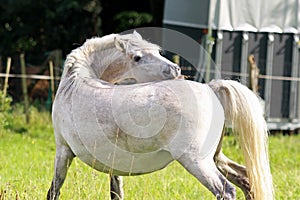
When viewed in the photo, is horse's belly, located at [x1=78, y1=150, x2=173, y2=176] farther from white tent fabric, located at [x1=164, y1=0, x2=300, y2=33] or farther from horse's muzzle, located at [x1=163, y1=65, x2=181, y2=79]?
white tent fabric, located at [x1=164, y1=0, x2=300, y2=33]

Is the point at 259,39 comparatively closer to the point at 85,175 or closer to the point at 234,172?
the point at 85,175

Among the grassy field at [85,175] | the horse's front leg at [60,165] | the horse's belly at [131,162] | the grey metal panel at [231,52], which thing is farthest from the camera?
the grey metal panel at [231,52]

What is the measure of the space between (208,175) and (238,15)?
9.27 m

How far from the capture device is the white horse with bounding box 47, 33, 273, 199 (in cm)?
442

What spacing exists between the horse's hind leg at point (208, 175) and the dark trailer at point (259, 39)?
874 centimetres

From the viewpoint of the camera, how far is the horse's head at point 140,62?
4.86 meters

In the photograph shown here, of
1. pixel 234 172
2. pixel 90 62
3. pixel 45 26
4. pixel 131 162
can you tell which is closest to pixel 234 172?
pixel 234 172

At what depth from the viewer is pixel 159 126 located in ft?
14.5

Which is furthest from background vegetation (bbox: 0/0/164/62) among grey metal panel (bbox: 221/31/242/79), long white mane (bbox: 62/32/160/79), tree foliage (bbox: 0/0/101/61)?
long white mane (bbox: 62/32/160/79)

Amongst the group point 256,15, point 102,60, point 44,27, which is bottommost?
point 44,27

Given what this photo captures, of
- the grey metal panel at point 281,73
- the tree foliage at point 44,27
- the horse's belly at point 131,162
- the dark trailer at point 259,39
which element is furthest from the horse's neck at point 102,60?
the tree foliage at point 44,27

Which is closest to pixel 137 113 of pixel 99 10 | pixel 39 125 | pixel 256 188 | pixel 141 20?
pixel 256 188

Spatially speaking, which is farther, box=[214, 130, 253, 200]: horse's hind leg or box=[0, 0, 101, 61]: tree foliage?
box=[0, 0, 101, 61]: tree foliage

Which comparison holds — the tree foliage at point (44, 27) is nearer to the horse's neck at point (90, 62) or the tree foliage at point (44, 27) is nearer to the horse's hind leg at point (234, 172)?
the horse's neck at point (90, 62)
